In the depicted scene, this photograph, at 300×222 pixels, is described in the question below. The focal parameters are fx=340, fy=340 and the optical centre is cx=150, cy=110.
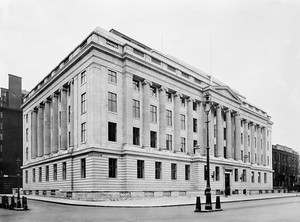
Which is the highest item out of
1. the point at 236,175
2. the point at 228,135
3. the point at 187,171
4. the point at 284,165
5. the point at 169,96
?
the point at 169,96

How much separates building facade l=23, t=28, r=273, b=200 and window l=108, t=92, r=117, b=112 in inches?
4.9

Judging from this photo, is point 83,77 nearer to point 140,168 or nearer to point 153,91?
point 153,91

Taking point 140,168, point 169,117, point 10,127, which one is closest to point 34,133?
point 169,117

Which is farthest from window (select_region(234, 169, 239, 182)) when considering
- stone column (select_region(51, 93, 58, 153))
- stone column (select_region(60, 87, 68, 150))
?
stone column (select_region(51, 93, 58, 153))

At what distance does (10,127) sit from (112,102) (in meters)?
56.8

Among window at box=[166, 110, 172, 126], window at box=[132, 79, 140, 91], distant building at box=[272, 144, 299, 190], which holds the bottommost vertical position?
distant building at box=[272, 144, 299, 190]

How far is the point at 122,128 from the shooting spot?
42.1m

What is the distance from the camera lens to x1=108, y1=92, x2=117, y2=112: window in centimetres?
4128

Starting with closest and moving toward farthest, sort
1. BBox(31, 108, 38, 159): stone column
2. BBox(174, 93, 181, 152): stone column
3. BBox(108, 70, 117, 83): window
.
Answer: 1. BBox(108, 70, 117, 83): window
2. BBox(174, 93, 181, 152): stone column
3. BBox(31, 108, 38, 159): stone column

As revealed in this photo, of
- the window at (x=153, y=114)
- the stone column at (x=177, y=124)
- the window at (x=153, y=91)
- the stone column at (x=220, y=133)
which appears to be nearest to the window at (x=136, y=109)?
the window at (x=153, y=114)

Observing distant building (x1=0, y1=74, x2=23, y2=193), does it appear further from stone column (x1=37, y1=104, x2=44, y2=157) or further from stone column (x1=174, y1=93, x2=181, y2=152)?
stone column (x1=174, y1=93, x2=181, y2=152)

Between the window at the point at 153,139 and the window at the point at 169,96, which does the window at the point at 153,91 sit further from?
the window at the point at 153,139

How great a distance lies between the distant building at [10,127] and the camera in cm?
8575

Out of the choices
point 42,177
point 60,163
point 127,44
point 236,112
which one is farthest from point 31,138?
point 236,112
